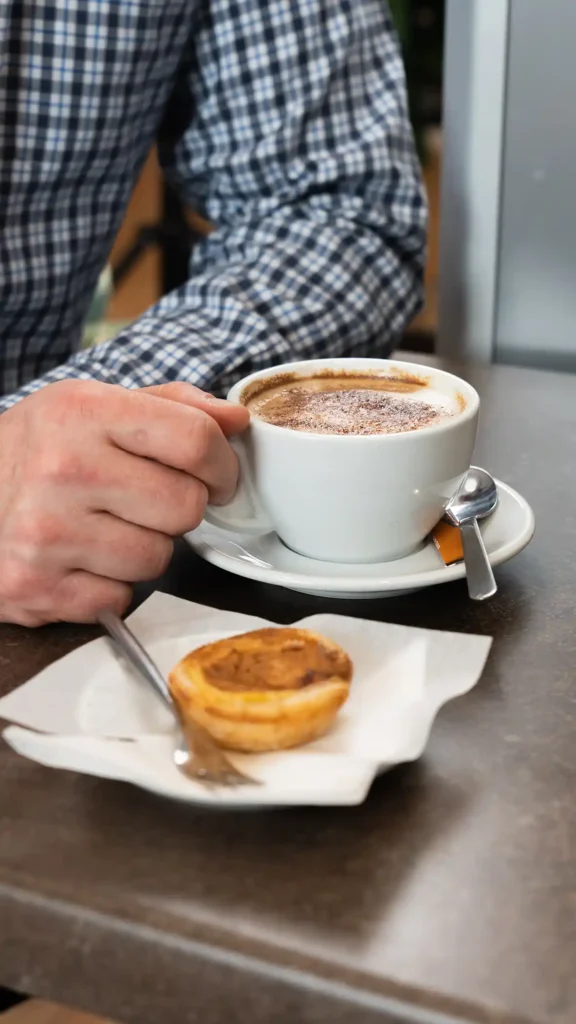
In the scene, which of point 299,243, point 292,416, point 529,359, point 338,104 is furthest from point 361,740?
point 529,359

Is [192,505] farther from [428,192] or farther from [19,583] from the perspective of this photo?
[428,192]

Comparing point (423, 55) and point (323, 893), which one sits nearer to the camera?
point (323, 893)

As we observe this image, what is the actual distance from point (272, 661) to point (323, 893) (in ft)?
0.33

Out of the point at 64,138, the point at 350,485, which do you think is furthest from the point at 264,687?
the point at 64,138

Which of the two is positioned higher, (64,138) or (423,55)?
(64,138)

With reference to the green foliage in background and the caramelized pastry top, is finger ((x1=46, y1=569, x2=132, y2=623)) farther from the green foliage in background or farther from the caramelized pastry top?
the green foliage in background

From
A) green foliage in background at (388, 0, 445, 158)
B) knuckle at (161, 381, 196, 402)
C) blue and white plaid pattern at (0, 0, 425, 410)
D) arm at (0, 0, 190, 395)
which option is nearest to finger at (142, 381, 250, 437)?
knuckle at (161, 381, 196, 402)

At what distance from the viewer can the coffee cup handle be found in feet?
1.87

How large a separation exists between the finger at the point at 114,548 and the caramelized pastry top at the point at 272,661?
0.11 meters

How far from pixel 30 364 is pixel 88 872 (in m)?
0.76

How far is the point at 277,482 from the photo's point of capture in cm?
56

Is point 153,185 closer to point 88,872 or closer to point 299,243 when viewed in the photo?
point 299,243

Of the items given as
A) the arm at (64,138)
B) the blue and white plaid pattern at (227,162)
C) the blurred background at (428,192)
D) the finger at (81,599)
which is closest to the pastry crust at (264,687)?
the finger at (81,599)

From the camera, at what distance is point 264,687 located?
0.42 metres
